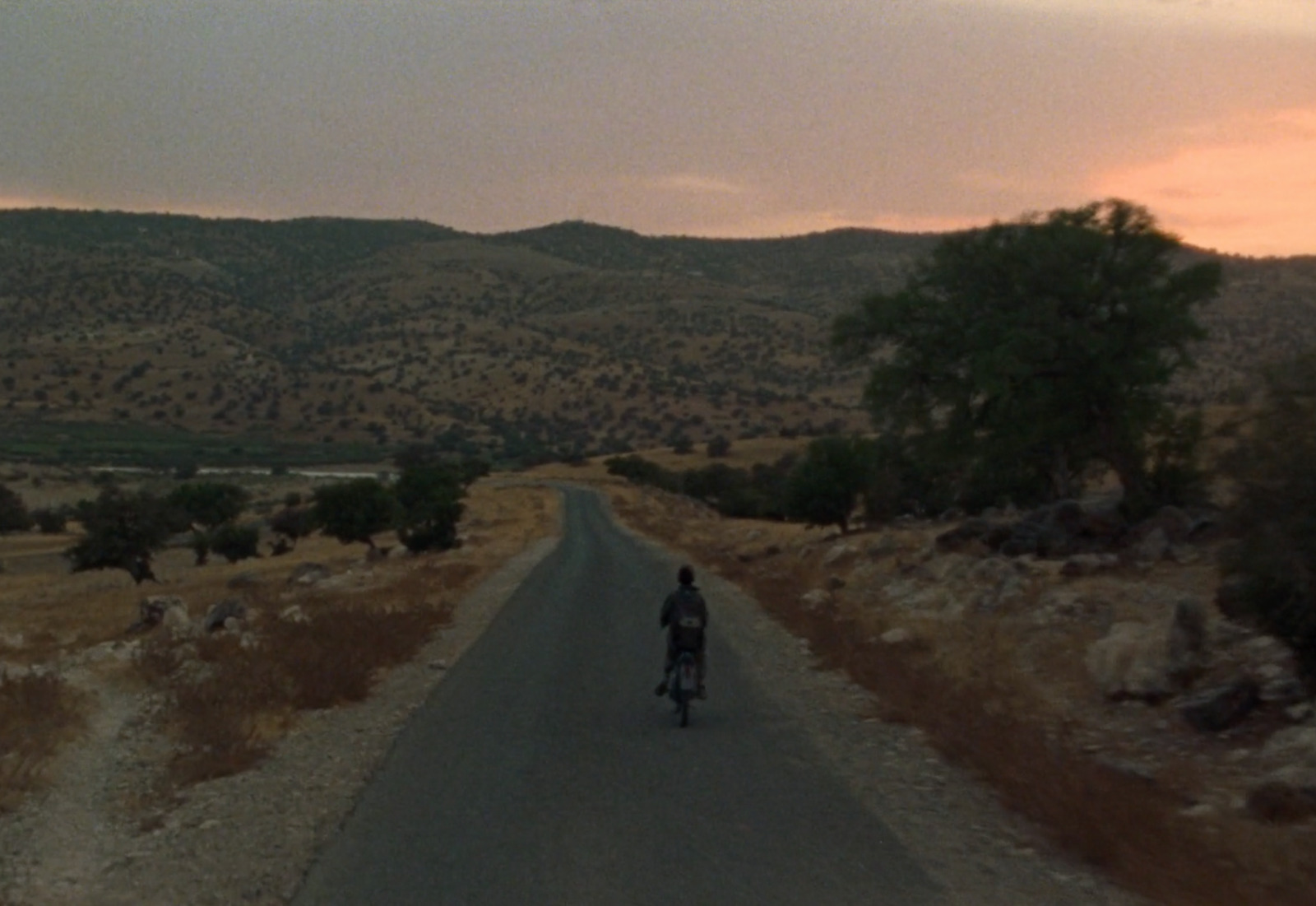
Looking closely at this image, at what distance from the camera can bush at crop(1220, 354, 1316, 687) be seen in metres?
12.0

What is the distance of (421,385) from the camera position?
501 feet

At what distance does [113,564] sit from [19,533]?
105 feet

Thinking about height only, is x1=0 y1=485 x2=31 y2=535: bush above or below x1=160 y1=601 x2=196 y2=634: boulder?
below

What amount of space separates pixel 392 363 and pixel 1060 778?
152960 mm

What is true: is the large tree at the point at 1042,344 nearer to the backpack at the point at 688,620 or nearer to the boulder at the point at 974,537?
the boulder at the point at 974,537

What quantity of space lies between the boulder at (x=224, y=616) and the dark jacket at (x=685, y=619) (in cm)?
1405

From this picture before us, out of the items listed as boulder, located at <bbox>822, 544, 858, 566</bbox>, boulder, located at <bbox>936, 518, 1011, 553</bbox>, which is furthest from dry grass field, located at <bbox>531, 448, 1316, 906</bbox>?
boulder, located at <bbox>822, 544, 858, 566</bbox>

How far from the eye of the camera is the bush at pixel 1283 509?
12.0m

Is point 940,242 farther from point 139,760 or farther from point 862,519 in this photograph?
point 139,760

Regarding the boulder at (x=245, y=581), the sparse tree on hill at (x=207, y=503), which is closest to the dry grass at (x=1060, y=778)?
the boulder at (x=245, y=581)

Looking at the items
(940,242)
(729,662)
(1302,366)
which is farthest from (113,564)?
(1302,366)

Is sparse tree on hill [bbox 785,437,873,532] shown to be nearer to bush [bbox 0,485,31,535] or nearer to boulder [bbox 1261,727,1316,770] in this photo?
boulder [bbox 1261,727,1316,770]

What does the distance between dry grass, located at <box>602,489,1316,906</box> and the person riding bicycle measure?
7.31ft

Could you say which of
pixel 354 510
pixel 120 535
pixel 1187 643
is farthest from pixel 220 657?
pixel 354 510
